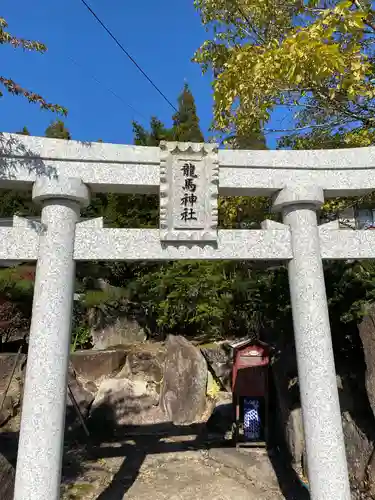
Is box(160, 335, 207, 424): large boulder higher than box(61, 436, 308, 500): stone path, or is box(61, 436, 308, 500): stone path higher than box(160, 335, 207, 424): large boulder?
box(160, 335, 207, 424): large boulder

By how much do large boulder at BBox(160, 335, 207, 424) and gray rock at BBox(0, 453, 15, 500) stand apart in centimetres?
644

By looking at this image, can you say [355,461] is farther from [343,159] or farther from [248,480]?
[343,159]

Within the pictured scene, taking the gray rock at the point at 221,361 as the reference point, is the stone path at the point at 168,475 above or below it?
below

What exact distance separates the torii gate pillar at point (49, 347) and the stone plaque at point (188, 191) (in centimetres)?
101

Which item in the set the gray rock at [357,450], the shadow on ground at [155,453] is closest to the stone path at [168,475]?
the shadow on ground at [155,453]

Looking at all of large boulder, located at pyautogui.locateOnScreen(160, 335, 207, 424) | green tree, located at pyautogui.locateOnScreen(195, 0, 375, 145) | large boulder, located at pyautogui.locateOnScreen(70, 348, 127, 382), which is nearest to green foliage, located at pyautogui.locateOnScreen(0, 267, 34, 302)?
large boulder, located at pyautogui.locateOnScreen(70, 348, 127, 382)

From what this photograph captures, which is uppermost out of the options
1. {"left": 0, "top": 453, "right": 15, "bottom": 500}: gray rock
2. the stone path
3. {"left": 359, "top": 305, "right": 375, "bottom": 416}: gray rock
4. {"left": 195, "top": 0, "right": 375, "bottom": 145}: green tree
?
{"left": 195, "top": 0, "right": 375, "bottom": 145}: green tree

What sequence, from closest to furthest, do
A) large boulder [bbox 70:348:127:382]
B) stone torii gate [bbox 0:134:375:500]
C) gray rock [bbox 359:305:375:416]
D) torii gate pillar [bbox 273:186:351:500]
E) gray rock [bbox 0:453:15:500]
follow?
gray rock [bbox 0:453:15:500] → stone torii gate [bbox 0:134:375:500] → torii gate pillar [bbox 273:186:351:500] → gray rock [bbox 359:305:375:416] → large boulder [bbox 70:348:127:382]

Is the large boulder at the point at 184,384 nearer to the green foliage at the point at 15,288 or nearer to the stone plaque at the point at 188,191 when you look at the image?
the green foliage at the point at 15,288

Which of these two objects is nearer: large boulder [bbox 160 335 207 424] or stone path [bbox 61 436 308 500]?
stone path [bbox 61 436 308 500]

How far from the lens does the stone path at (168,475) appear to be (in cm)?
580

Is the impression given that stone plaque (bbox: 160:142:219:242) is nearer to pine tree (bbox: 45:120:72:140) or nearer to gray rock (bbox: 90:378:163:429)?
gray rock (bbox: 90:378:163:429)

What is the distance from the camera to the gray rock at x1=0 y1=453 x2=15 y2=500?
396 cm

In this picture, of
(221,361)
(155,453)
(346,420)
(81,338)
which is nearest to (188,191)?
(346,420)
